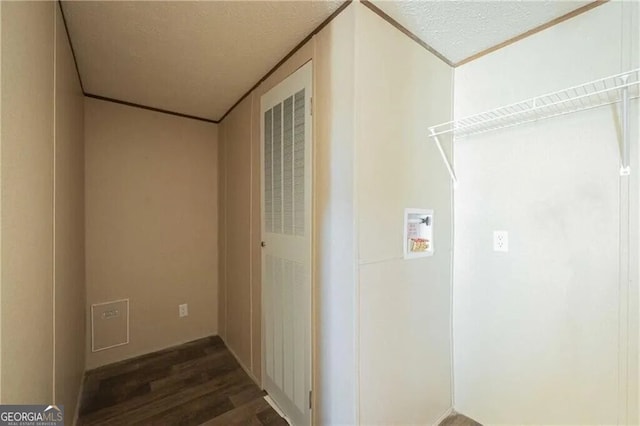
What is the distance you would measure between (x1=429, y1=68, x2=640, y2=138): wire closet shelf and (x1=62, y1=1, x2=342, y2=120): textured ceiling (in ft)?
3.16

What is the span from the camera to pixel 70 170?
1511mm

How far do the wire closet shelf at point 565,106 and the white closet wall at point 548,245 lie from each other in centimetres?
4

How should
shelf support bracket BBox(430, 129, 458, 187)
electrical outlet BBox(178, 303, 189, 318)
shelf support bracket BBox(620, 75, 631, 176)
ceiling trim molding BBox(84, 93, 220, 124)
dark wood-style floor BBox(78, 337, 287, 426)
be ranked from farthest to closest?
electrical outlet BBox(178, 303, 189, 318) < ceiling trim molding BBox(84, 93, 220, 124) < dark wood-style floor BBox(78, 337, 287, 426) < shelf support bracket BBox(430, 129, 458, 187) < shelf support bracket BBox(620, 75, 631, 176)

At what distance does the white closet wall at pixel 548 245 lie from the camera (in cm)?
115

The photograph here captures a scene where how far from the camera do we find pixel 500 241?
1472mm

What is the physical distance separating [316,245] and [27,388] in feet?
3.61

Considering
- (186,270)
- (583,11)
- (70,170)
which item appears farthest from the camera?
(186,270)

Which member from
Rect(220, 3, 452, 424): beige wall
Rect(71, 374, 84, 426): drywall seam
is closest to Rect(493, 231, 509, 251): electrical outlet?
Rect(220, 3, 452, 424): beige wall

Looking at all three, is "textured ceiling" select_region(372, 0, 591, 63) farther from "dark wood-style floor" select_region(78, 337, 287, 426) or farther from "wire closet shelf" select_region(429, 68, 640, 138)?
"dark wood-style floor" select_region(78, 337, 287, 426)

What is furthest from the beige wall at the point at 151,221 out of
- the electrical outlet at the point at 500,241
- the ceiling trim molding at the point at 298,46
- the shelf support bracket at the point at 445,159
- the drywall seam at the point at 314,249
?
the electrical outlet at the point at 500,241

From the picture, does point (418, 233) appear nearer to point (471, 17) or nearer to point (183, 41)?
point (471, 17)

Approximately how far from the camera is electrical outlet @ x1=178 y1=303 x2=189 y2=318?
254 centimetres

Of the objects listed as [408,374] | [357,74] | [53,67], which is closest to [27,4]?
[53,67]

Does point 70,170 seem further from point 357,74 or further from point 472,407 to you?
point 472,407
